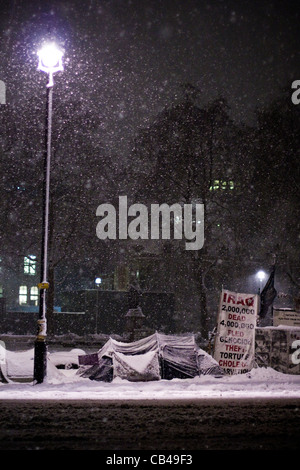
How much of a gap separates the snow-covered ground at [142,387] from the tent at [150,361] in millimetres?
270

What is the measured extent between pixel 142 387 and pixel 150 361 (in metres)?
1.22

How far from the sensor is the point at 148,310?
126 ft

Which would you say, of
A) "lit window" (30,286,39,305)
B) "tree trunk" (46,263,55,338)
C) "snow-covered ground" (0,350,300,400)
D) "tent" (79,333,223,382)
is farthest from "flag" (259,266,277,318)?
"lit window" (30,286,39,305)

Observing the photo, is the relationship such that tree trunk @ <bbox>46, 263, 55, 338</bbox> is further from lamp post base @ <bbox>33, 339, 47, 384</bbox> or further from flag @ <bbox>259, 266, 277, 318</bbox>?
lamp post base @ <bbox>33, 339, 47, 384</bbox>

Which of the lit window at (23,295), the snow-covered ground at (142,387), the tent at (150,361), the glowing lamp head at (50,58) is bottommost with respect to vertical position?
the snow-covered ground at (142,387)

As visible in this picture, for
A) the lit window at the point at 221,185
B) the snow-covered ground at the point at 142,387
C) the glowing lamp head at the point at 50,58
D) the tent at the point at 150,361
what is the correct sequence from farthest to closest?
the lit window at the point at 221,185
the tent at the point at 150,361
the glowing lamp head at the point at 50,58
the snow-covered ground at the point at 142,387

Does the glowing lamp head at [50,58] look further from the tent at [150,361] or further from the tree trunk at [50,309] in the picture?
the tree trunk at [50,309]

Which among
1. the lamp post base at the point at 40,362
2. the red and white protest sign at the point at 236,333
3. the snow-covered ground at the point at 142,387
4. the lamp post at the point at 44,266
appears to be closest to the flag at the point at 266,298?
the red and white protest sign at the point at 236,333

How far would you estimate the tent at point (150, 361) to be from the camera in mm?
15125

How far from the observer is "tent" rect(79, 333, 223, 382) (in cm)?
1512

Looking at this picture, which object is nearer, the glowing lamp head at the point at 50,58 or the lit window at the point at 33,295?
the glowing lamp head at the point at 50,58

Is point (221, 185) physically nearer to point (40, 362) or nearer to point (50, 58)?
point (50, 58)
